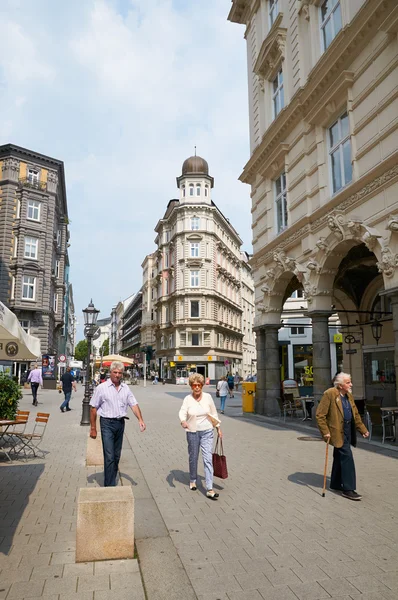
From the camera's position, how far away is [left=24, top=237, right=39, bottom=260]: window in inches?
1594

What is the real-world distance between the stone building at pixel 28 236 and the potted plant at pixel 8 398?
98.7 ft

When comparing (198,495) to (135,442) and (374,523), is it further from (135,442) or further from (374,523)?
(135,442)

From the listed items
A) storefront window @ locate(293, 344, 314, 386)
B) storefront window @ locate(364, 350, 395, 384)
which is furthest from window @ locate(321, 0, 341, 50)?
storefront window @ locate(293, 344, 314, 386)

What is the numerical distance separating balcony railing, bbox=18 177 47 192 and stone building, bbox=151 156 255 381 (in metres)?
20.8

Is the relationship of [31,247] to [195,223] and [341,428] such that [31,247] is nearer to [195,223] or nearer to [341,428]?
[195,223]

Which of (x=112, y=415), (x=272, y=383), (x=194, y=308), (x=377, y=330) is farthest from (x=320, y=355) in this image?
(x=194, y=308)

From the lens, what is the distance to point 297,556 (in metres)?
4.30

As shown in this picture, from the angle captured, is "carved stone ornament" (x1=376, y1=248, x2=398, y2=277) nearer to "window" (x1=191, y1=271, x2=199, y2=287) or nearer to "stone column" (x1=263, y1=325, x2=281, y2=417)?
"stone column" (x1=263, y1=325, x2=281, y2=417)

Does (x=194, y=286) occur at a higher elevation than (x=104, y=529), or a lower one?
higher

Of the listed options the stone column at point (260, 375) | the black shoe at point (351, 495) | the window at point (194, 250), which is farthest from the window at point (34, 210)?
the black shoe at point (351, 495)

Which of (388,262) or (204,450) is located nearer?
(204,450)

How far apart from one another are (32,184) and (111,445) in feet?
130

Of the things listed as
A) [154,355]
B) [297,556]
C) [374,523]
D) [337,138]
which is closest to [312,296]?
[337,138]

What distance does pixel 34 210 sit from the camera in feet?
136
